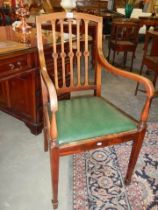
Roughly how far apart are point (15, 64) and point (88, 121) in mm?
639

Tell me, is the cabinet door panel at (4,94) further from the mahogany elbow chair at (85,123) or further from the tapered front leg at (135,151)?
the tapered front leg at (135,151)

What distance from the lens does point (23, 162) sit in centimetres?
157

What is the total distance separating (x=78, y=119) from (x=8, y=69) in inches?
22.6

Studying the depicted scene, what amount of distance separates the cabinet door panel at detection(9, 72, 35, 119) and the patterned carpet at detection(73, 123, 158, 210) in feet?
1.85

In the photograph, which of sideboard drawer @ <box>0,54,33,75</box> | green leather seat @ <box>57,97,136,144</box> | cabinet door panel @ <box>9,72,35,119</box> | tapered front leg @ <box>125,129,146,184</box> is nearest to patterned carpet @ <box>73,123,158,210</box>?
tapered front leg @ <box>125,129,146,184</box>

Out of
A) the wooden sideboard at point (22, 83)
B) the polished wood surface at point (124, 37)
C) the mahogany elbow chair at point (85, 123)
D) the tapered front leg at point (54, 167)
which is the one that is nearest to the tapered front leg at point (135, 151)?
the mahogany elbow chair at point (85, 123)

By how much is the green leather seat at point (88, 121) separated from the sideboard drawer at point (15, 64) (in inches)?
15.3

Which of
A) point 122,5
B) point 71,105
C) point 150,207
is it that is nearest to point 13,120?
point 71,105

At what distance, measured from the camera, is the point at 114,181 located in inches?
56.3

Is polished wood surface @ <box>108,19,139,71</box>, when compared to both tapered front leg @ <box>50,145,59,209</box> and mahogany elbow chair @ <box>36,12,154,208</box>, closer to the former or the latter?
mahogany elbow chair @ <box>36,12,154,208</box>

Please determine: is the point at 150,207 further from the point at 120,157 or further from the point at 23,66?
the point at 23,66

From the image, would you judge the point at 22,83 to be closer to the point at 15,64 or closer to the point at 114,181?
the point at 15,64

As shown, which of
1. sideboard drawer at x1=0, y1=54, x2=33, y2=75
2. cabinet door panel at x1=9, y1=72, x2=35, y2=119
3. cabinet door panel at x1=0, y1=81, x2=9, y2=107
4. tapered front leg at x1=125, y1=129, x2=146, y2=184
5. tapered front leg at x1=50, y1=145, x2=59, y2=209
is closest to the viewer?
tapered front leg at x1=50, y1=145, x2=59, y2=209

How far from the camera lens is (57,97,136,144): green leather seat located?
1096mm
